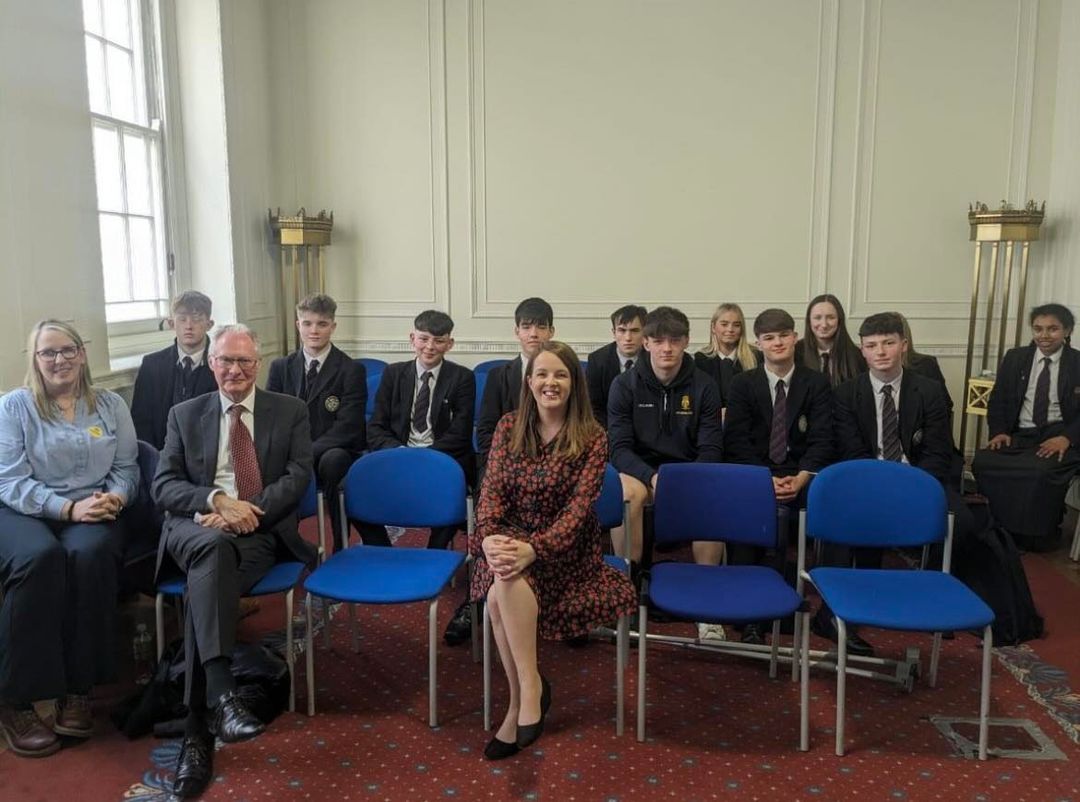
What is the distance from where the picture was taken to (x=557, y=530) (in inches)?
107

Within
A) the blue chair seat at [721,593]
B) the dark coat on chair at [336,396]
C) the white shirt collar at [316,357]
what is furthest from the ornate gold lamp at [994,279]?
the white shirt collar at [316,357]

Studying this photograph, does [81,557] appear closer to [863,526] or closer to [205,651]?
[205,651]

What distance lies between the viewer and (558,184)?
5898mm

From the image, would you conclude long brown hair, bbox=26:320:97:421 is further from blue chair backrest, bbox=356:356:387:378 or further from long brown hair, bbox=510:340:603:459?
blue chair backrest, bbox=356:356:387:378

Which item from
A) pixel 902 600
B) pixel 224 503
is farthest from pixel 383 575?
pixel 902 600

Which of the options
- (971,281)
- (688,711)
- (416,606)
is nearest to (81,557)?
(416,606)

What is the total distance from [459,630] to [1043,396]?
3.37 m

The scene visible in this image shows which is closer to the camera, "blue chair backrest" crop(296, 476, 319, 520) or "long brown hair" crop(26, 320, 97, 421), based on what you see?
"long brown hair" crop(26, 320, 97, 421)

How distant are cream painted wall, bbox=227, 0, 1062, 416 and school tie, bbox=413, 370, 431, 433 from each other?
1.93m

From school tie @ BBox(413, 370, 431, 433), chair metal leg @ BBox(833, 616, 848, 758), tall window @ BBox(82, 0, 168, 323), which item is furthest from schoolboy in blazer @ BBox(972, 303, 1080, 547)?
tall window @ BBox(82, 0, 168, 323)

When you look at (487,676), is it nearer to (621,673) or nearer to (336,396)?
(621,673)

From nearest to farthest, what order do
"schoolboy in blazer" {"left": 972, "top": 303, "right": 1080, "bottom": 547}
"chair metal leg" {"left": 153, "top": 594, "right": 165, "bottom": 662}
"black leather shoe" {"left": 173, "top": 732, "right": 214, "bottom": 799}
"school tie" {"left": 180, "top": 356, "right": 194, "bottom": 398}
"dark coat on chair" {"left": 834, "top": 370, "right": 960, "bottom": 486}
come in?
1. "black leather shoe" {"left": 173, "top": 732, "right": 214, "bottom": 799}
2. "chair metal leg" {"left": 153, "top": 594, "right": 165, "bottom": 662}
3. "dark coat on chair" {"left": 834, "top": 370, "right": 960, "bottom": 486}
4. "school tie" {"left": 180, "top": 356, "right": 194, "bottom": 398}
5. "schoolboy in blazer" {"left": 972, "top": 303, "right": 1080, "bottom": 547}

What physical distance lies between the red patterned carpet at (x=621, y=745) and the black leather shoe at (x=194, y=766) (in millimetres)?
42

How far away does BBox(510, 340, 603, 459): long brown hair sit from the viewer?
281 cm
